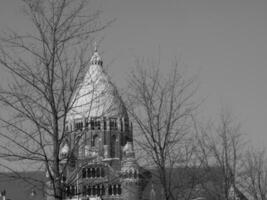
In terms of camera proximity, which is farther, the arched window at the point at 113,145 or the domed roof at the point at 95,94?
the arched window at the point at 113,145

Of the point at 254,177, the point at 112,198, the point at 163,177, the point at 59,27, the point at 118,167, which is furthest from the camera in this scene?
the point at 118,167

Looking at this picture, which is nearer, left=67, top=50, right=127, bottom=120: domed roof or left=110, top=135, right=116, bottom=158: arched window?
left=67, top=50, right=127, bottom=120: domed roof

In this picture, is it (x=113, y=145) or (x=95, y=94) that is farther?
(x=113, y=145)

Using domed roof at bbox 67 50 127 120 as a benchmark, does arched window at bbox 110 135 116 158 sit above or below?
above

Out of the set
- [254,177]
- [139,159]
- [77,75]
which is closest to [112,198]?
[254,177]

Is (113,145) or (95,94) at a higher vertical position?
(113,145)

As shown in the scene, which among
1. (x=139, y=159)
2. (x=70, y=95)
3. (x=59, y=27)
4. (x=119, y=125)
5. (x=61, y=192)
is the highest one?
(x=119, y=125)

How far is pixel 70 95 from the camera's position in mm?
13930

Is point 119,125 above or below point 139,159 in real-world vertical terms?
above

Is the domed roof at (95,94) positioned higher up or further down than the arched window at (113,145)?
further down

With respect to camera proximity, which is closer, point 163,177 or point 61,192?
point 61,192

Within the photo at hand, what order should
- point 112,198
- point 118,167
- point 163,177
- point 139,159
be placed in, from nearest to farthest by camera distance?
point 163,177
point 139,159
point 112,198
point 118,167

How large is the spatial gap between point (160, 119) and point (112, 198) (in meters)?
52.5

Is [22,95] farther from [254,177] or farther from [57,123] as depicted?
[254,177]
